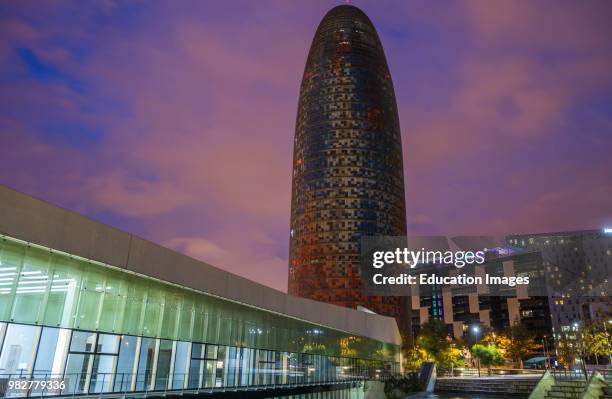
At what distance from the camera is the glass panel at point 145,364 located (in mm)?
21148

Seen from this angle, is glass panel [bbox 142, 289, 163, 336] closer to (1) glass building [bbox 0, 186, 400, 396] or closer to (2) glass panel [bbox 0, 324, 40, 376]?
(1) glass building [bbox 0, 186, 400, 396]

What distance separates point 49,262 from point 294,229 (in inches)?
3956

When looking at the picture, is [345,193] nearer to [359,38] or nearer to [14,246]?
[359,38]

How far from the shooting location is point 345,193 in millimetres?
110750

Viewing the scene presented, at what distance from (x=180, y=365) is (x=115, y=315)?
526 centimetres

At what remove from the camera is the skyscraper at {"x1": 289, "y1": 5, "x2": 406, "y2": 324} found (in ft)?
355

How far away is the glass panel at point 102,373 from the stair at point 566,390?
69.9 ft

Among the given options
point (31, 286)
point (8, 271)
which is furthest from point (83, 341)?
point (8, 271)

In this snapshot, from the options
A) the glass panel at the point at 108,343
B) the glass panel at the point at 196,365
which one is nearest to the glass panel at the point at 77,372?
the glass panel at the point at 108,343

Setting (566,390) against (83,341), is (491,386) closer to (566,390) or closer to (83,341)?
(566,390)

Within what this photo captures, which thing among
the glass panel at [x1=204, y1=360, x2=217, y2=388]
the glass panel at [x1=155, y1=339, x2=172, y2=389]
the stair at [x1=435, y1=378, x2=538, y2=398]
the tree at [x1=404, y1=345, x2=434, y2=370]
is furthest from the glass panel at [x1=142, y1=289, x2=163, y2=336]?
the tree at [x1=404, y1=345, x2=434, y2=370]

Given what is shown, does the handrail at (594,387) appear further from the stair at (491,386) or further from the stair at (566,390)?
the stair at (491,386)

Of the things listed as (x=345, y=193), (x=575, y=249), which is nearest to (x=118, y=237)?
(x=345, y=193)

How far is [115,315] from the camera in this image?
795 inches
